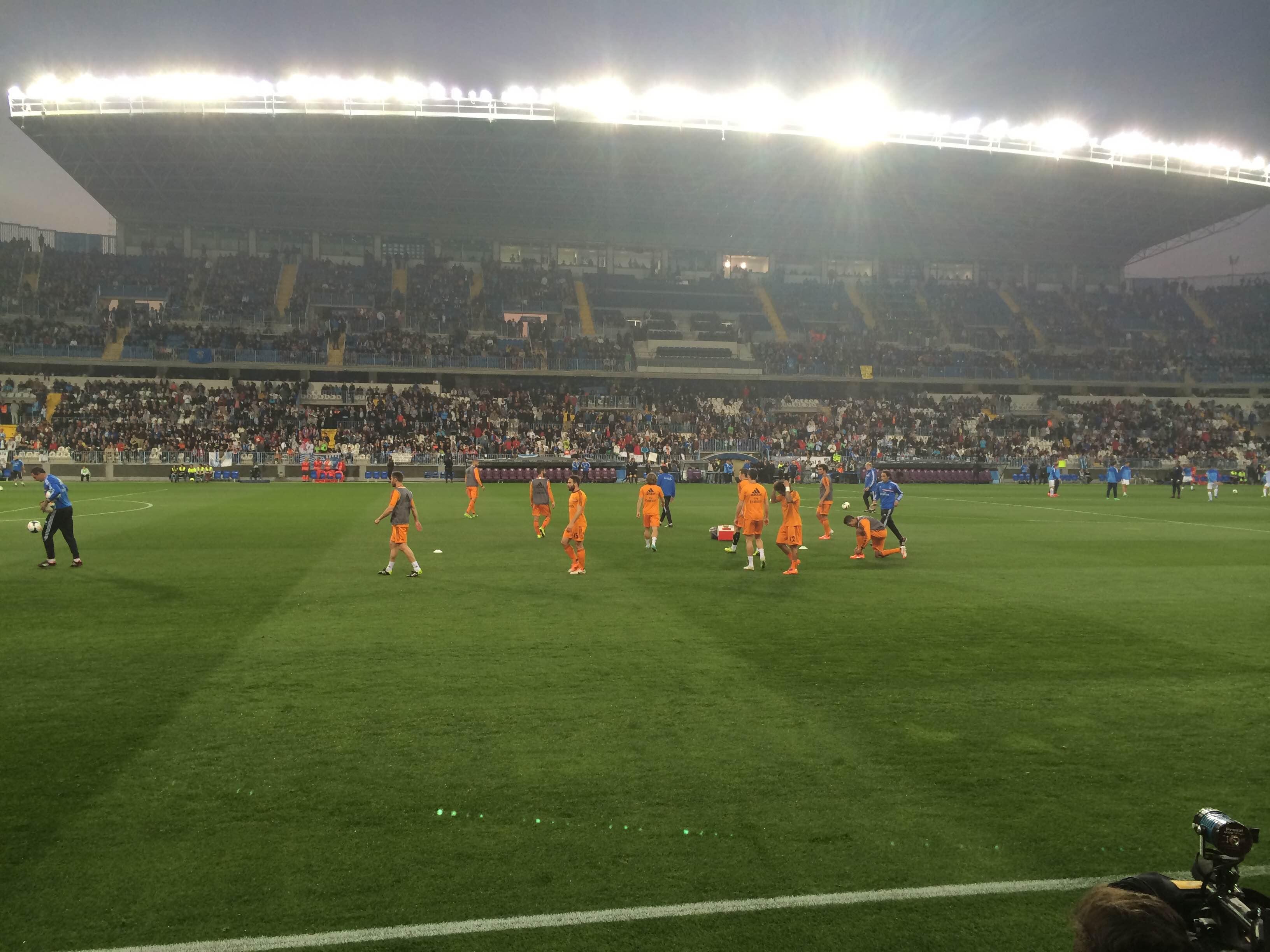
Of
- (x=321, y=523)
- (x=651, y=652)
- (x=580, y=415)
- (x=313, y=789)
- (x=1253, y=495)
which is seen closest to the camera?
(x=313, y=789)

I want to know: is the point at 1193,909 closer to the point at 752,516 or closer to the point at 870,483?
the point at 752,516

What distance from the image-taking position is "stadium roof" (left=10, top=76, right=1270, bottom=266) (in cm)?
5053

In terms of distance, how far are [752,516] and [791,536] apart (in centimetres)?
78

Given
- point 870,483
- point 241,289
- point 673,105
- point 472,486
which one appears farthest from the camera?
point 241,289

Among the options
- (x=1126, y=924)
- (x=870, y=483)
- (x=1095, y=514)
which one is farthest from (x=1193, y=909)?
(x=1095, y=514)

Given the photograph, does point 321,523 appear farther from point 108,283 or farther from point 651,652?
point 108,283

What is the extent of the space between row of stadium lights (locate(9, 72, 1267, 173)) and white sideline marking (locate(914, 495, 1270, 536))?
75.1 feet

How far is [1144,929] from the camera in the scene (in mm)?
2115

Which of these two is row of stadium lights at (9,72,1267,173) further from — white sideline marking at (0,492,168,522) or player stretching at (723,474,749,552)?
player stretching at (723,474,749,552)

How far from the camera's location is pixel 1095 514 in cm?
3100

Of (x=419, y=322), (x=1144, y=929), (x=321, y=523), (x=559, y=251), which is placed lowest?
(x=321, y=523)

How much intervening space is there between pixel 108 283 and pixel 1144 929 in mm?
71282

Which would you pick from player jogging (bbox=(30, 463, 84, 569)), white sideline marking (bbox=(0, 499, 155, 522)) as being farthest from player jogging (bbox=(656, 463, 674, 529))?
white sideline marking (bbox=(0, 499, 155, 522))

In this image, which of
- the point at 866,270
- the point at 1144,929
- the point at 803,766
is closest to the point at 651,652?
the point at 803,766
